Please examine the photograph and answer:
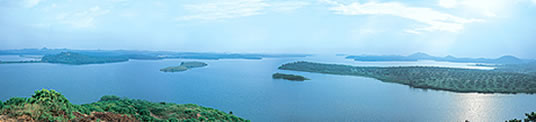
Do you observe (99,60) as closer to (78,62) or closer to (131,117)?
(78,62)

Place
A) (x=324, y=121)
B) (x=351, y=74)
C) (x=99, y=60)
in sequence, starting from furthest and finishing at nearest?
(x=99, y=60)
(x=351, y=74)
(x=324, y=121)

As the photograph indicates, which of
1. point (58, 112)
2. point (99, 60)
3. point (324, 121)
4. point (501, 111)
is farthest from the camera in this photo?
point (99, 60)

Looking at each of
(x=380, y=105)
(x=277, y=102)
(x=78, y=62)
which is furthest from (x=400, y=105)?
(x=78, y=62)

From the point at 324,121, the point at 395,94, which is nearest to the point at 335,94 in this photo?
the point at 395,94

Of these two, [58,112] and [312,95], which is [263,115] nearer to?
[312,95]

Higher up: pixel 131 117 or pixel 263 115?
pixel 131 117

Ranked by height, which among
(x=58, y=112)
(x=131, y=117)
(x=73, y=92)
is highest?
(x=58, y=112)

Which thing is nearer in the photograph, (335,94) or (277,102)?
(277,102)

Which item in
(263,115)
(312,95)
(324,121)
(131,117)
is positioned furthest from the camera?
(312,95)

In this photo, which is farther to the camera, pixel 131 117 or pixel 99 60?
pixel 99 60
